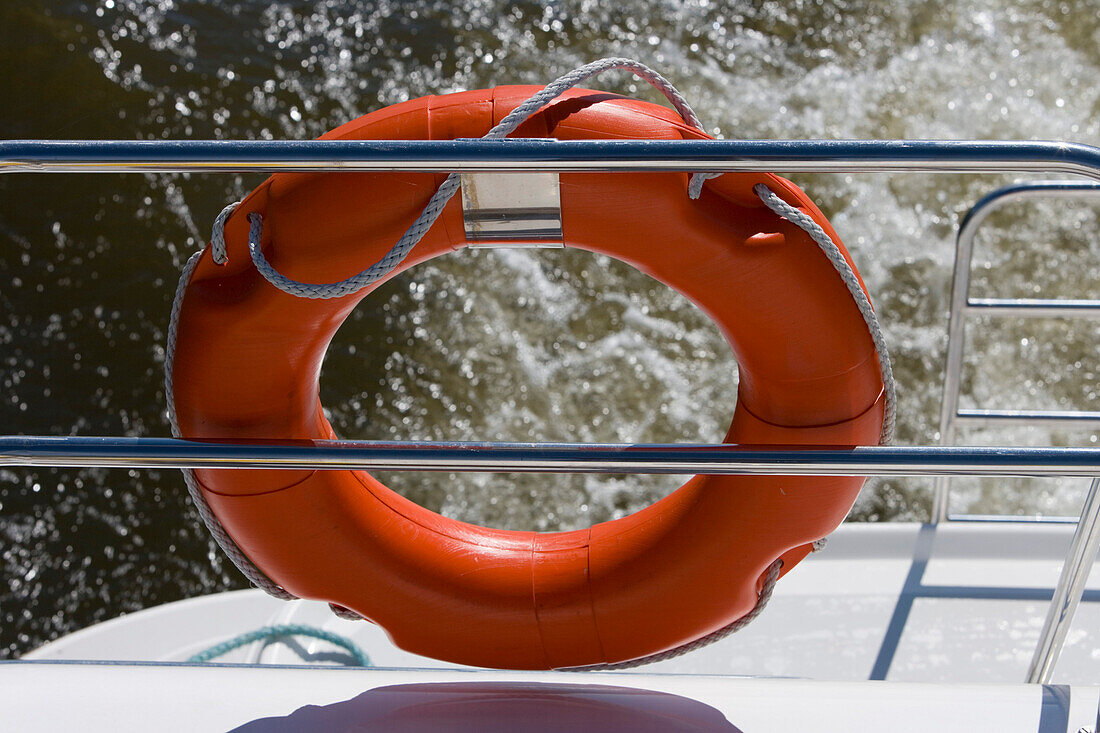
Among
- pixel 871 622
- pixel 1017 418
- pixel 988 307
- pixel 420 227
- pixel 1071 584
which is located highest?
pixel 420 227

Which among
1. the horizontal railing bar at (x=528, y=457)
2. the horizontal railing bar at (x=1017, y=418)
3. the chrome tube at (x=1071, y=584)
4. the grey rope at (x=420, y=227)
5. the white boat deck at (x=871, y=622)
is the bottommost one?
the white boat deck at (x=871, y=622)

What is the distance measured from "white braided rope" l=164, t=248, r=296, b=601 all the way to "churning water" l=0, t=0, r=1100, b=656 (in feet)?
7.18

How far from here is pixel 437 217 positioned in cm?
110

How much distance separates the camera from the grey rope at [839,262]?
113 centimetres

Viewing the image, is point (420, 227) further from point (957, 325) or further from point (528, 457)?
point (957, 325)

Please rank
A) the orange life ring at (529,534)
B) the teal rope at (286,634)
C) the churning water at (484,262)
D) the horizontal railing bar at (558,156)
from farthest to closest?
the churning water at (484,262) < the teal rope at (286,634) < the orange life ring at (529,534) < the horizontal railing bar at (558,156)

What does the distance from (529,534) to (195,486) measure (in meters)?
0.48

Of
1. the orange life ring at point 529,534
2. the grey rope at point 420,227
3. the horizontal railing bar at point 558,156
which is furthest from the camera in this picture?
the orange life ring at point 529,534

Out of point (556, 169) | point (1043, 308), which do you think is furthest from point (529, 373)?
point (556, 169)

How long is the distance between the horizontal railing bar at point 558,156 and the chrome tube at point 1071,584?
405mm

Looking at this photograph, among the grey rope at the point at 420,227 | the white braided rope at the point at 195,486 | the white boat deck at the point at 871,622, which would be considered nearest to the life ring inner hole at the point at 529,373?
the white boat deck at the point at 871,622

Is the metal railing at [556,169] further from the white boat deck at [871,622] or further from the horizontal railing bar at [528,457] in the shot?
the white boat deck at [871,622]

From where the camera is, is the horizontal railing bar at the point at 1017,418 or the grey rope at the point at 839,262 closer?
the grey rope at the point at 839,262

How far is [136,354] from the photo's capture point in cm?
370
